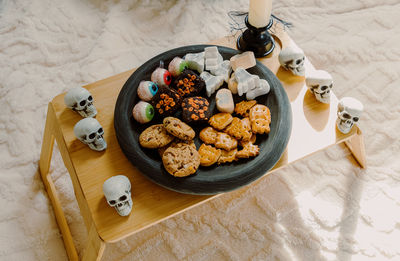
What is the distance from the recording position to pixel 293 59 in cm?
100

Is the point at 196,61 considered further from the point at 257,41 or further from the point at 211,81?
the point at 257,41

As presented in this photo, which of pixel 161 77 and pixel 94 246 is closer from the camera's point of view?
pixel 94 246

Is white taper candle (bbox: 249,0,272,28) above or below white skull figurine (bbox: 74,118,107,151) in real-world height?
above

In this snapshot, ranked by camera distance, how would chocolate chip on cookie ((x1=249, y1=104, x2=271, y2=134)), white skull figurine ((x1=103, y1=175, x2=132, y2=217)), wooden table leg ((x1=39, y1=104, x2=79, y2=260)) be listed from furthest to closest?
wooden table leg ((x1=39, y1=104, x2=79, y2=260)), chocolate chip on cookie ((x1=249, y1=104, x2=271, y2=134)), white skull figurine ((x1=103, y1=175, x2=132, y2=217))

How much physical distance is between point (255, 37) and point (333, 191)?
0.51 meters

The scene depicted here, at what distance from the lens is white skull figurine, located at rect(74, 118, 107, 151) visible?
0.88 meters

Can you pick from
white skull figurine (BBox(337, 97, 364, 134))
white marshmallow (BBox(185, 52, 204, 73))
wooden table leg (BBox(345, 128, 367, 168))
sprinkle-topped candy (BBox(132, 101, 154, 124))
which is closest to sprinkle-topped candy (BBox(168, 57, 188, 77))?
white marshmallow (BBox(185, 52, 204, 73))

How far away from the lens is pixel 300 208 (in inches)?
45.7

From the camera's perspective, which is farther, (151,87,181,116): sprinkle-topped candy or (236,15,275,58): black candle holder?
(236,15,275,58): black candle holder

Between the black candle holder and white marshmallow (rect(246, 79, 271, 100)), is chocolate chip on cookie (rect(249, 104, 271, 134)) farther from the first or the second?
the black candle holder

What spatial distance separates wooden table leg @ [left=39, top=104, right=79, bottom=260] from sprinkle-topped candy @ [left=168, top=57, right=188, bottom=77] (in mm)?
315

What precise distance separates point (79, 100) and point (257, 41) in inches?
19.0

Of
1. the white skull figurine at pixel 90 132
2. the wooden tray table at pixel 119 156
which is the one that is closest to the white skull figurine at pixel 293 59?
the wooden tray table at pixel 119 156

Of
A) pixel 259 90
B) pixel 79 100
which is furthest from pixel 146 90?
pixel 259 90
